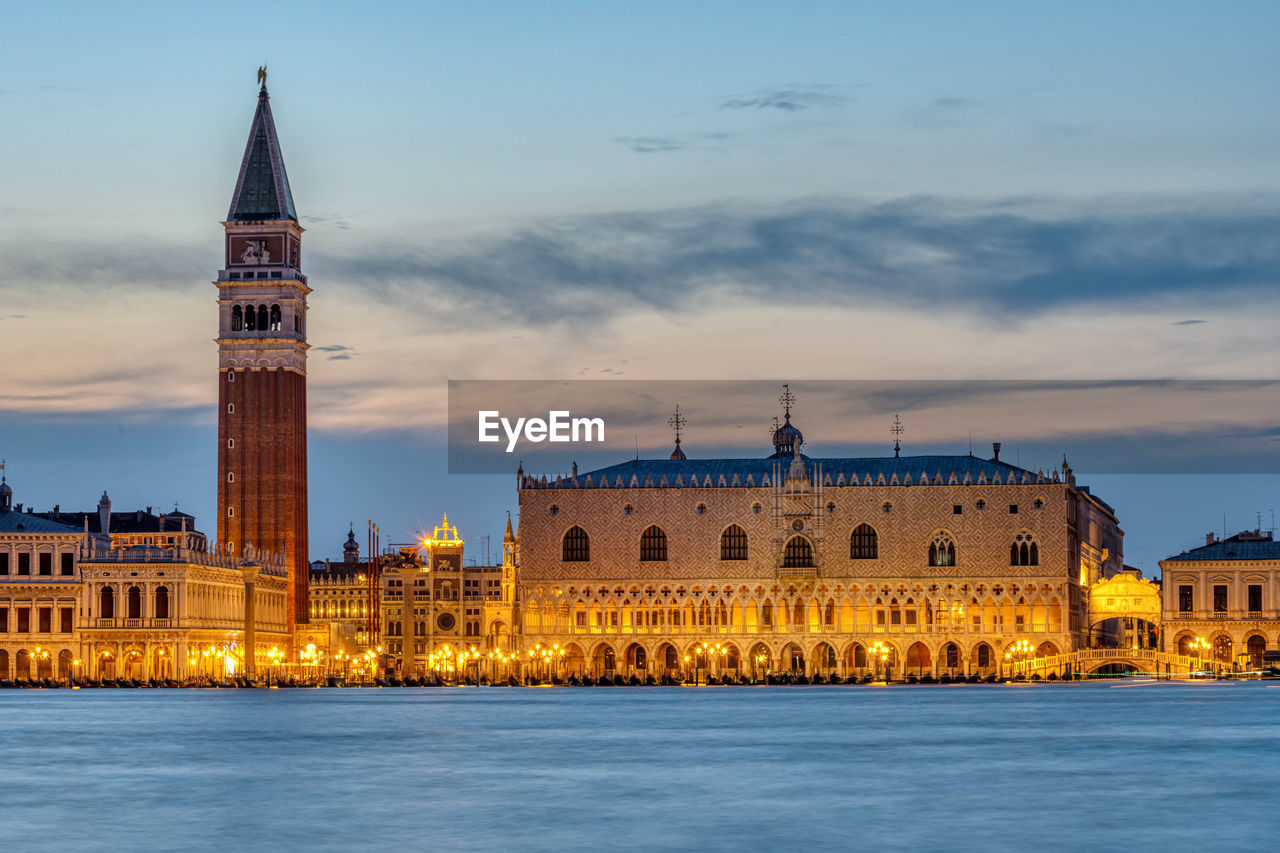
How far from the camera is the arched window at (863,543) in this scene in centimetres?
13250

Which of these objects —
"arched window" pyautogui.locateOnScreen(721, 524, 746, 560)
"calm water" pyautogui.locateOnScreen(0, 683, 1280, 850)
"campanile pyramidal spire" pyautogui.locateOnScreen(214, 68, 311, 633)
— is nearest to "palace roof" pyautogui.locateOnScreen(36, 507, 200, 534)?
"campanile pyramidal spire" pyautogui.locateOnScreen(214, 68, 311, 633)

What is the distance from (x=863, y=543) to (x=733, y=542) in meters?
8.18

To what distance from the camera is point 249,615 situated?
439 feet

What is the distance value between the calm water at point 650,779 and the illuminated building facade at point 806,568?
158 ft

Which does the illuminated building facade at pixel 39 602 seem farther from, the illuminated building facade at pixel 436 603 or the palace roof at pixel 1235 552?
the palace roof at pixel 1235 552

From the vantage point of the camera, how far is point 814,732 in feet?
212

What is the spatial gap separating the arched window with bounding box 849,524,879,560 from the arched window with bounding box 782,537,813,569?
8.62 ft

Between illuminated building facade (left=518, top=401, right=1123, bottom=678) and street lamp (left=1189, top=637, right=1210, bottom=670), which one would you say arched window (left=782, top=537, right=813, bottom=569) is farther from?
street lamp (left=1189, top=637, right=1210, bottom=670)

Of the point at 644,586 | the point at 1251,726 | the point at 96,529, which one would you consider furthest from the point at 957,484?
the point at 1251,726

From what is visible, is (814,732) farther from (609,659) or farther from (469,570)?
(469,570)

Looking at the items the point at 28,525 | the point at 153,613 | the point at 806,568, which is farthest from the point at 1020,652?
the point at 28,525

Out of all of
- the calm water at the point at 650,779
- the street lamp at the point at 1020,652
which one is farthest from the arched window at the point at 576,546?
the calm water at the point at 650,779

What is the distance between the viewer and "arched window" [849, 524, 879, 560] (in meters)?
132

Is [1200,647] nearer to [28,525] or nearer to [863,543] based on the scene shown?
[863,543]
